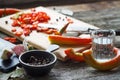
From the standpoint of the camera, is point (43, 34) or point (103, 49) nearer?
point (103, 49)

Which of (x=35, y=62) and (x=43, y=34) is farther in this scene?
(x=43, y=34)

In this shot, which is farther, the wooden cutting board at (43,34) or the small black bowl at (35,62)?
the wooden cutting board at (43,34)

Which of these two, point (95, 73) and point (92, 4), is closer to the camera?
point (95, 73)

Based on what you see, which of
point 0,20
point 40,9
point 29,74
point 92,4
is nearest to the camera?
point 29,74

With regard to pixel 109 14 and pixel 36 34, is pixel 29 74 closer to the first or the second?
pixel 36 34

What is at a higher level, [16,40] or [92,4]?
[16,40]

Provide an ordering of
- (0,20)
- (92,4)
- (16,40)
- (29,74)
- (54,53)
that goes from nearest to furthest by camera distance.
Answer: (29,74), (54,53), (16,40), (0,20), (92,4)

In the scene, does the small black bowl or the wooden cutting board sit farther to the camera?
the wooden cutting board

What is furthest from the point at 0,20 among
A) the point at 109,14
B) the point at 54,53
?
the point at 109,14
